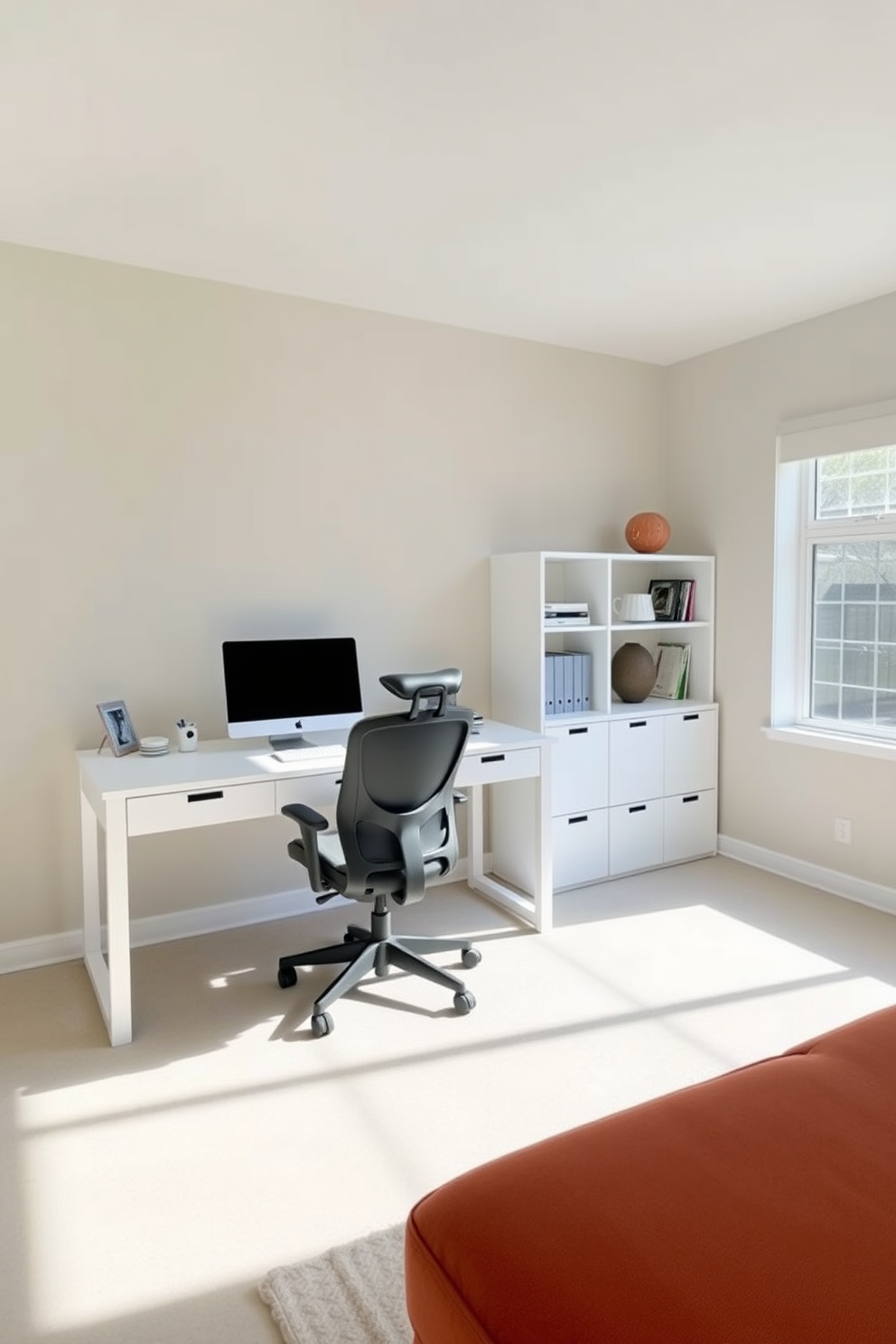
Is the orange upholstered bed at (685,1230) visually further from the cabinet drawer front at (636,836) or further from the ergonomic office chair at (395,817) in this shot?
the cabinet drawer front at (636,836)

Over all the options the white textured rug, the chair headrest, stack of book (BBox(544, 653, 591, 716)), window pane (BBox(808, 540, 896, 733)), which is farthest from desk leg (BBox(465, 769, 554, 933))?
the white textured rug

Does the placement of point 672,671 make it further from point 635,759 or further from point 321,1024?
point 321,1024

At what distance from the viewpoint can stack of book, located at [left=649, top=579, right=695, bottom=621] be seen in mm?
4273

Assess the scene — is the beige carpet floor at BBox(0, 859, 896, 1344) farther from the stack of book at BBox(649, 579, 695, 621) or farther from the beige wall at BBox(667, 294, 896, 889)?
the stack of book at BBox(649, 579, 695, 621)

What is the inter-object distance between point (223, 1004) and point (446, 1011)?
72 cm

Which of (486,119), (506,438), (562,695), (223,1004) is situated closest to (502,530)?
(506,438)

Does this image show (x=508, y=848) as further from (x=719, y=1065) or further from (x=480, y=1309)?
(x=480, y=1309)

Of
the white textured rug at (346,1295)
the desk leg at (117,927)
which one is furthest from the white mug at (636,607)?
the white textured rug at (346,1295)

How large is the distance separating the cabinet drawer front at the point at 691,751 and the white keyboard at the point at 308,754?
1.72 meters

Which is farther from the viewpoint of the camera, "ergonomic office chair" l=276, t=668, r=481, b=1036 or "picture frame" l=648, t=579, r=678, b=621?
"picture frame" l=648, t=579, r=678, b=621

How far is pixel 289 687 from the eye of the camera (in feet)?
10.6

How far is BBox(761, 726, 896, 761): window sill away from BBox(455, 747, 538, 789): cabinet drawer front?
1325 millimetres

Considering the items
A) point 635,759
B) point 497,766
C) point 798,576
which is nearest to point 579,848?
point 635,759

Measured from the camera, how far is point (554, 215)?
2.74m
